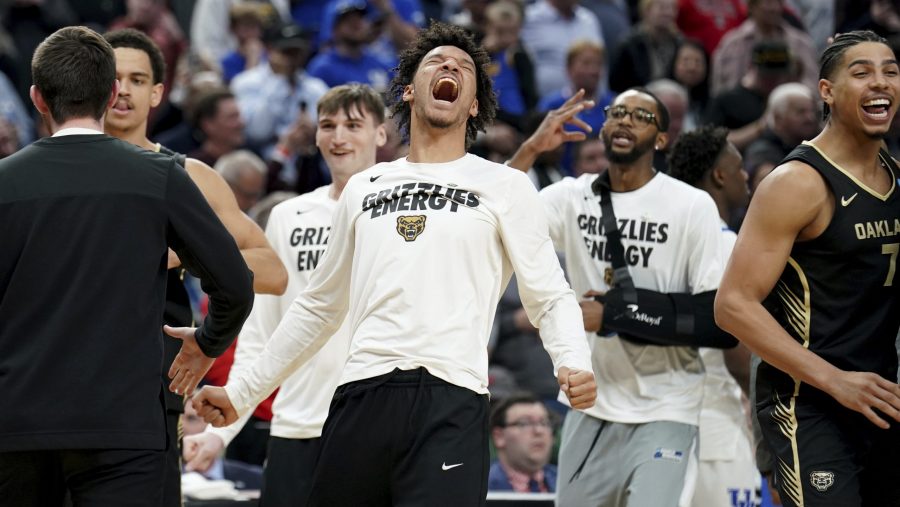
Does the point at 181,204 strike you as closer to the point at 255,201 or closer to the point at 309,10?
the point at 255,201

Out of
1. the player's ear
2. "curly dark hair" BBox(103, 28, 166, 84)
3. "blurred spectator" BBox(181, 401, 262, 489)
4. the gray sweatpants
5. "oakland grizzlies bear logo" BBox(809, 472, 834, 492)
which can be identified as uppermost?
"curly dark hair" BBox(103, 28, 166, 84)

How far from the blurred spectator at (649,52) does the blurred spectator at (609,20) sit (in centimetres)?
135

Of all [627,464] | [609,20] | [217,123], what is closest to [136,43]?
[627,464]

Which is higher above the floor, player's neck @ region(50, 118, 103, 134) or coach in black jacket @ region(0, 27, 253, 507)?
player's neck @ region(50, 118, 103, 134)

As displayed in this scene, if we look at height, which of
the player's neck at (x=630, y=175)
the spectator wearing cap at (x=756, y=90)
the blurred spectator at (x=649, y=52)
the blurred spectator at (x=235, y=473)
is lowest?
the blurred spectator at (x=235, y=473)

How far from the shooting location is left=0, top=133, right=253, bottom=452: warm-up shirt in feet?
13.6

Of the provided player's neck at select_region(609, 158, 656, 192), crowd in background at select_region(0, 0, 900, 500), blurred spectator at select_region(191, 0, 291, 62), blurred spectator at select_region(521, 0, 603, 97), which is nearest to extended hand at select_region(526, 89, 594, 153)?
player's neck at select_region(609, 158, 656, 192)

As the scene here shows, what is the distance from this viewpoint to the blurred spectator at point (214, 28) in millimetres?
13797

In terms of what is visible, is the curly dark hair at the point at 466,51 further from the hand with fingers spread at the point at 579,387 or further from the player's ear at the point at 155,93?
the hand with fingers spread at the point at 579,387

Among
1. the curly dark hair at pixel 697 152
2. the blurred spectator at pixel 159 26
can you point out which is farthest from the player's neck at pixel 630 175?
the blurred spectator at pixel 159 26

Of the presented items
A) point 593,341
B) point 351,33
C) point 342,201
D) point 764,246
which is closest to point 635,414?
point 593,341

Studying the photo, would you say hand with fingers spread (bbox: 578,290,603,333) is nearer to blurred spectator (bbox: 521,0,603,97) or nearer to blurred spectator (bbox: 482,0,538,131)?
blurred spectator (bbox: 482,0,538,131)

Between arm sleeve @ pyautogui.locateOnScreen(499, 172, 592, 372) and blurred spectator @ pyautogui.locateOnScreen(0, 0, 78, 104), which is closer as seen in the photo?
arm sleeve @ pyautogui.locateOnScreen(499, 172, 592, 372)

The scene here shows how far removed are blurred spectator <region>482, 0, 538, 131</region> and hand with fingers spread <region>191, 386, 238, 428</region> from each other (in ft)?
25.5
